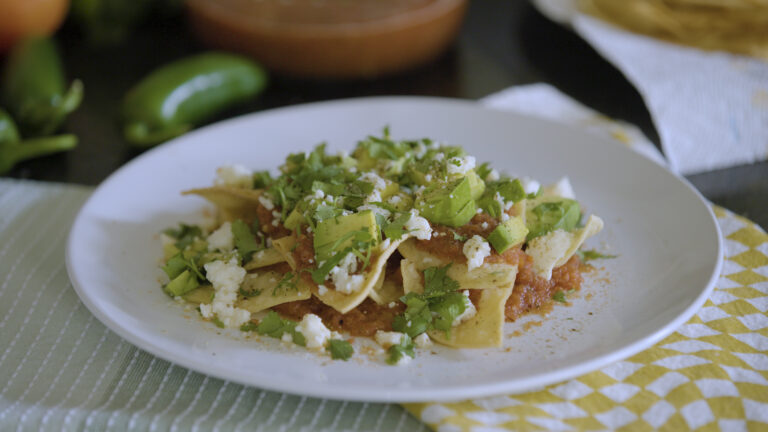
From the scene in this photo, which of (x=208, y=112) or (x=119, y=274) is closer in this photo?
(x=119, y=274)

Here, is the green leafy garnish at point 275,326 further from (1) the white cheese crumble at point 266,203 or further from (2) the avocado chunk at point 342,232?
(1) the white cheese crumble at point 266,203

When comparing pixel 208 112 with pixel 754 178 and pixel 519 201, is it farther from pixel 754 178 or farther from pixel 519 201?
pixel 754 178

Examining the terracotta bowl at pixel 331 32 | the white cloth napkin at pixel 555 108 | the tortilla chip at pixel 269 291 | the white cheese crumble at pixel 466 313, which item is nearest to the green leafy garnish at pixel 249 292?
the tortilla chip at pixel 269 291

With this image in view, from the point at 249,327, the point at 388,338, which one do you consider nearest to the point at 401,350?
the point at 388,338

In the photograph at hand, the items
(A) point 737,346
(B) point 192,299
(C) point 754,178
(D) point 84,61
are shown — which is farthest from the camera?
(D) point 84,61

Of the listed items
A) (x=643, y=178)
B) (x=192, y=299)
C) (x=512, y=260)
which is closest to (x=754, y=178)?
(x=643, y=178)

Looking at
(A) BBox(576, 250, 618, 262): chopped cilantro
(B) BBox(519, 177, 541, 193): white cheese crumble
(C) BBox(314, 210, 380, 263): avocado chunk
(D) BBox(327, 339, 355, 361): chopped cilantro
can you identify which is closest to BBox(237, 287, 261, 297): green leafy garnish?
(C) BBox(314, 210, 380, 263): avocado chunk
